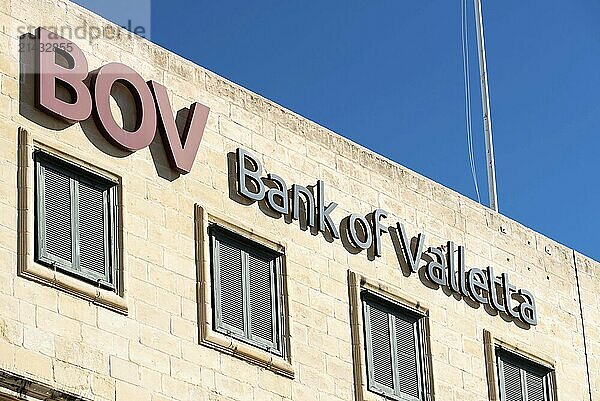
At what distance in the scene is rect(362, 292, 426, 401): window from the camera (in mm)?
28078

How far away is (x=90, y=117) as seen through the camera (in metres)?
24.9

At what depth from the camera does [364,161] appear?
2944 centimetres

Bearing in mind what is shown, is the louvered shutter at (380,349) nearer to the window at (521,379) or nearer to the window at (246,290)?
the window at (246,290)

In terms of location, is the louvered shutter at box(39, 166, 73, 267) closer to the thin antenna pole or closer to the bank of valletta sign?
the bank of valletta sign

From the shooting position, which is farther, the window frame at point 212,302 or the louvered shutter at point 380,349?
the louvered shutter at point 380,349

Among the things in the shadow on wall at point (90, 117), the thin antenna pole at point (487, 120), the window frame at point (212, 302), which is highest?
the thin antenna pole at point (487, 120)

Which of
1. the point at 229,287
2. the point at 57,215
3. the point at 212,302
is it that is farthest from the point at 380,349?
the point at 57,215

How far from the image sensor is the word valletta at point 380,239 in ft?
89.1

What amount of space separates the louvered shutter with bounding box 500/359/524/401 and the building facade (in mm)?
34

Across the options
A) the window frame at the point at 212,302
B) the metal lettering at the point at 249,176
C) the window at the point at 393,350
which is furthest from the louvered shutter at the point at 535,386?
the metal lettering at the point at 249,176

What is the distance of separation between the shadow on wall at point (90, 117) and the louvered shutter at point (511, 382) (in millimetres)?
7575

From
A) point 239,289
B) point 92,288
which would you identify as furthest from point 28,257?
point 239,289

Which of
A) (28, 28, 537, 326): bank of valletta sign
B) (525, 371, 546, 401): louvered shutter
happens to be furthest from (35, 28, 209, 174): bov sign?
(525, 371, 546, 401): louvered shutter

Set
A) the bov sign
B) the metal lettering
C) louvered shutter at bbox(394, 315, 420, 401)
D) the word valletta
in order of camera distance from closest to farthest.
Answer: the bov sign, the metal lettering, the word valletta, louvered shutter at bbox(394, 315, 420, 401)
